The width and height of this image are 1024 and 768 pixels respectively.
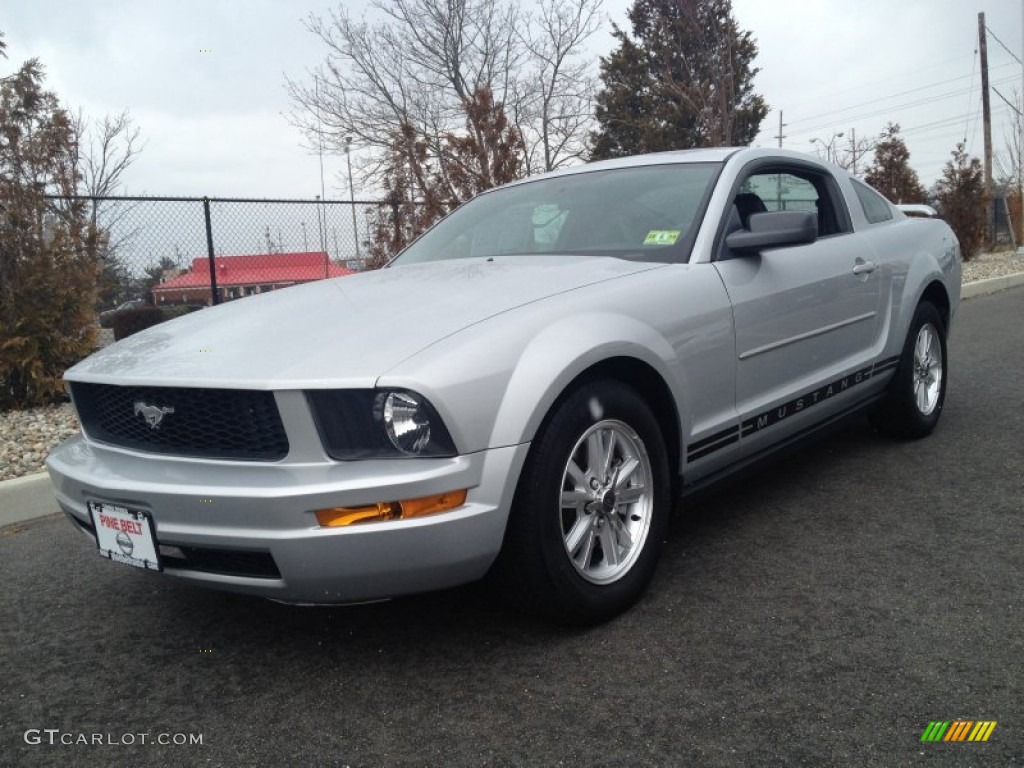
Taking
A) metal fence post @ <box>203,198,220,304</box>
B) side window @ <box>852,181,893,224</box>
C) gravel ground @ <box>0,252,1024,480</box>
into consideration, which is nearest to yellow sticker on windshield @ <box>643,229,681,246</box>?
side window @ <box>852,181,893,224</box>

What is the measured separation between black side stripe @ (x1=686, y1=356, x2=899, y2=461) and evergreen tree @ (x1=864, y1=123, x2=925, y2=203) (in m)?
16.7

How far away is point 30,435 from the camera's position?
5.67m

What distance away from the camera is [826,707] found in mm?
2057

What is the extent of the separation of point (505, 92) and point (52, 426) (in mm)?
17914

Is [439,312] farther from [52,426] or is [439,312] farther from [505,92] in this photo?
[505,92]

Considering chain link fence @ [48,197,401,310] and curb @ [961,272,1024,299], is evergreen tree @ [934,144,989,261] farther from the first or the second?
chain link fence @ [48,197,401,310]

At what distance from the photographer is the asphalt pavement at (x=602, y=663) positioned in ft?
6.55

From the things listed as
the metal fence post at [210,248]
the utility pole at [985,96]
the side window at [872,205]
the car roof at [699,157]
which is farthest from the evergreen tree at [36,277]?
the utility pole at [985,96]

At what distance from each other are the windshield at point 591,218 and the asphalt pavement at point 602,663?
3.39 feet

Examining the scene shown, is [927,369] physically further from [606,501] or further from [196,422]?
[196,422]

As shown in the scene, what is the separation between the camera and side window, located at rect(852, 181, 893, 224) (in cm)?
424

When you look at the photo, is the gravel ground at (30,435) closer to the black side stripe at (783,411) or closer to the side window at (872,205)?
the black side stripe at (783,411)

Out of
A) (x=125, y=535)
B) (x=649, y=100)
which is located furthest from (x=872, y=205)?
(x=649, y=100)

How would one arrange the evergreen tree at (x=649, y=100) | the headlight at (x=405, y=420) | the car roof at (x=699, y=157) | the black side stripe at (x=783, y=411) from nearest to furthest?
the headlight at (x=405, y=420), the black side stripe at (x=783, y=411), the car roof at (x=699, y=157), the evergreen tree at (x=649, y=100)
